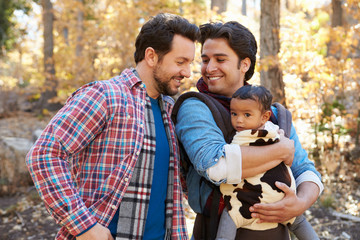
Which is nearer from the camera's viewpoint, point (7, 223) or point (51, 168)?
point (51, 168)

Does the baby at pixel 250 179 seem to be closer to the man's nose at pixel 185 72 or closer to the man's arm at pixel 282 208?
the man's arm at pixel 282 208

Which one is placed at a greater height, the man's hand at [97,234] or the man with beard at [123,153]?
the man with beard at [123,153]

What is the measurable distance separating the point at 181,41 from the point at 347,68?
4977mm

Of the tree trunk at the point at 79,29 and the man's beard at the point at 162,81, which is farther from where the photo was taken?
the tree trunk at the point at 79,29

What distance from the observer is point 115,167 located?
1.90 meters

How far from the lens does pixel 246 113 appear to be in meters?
2.01

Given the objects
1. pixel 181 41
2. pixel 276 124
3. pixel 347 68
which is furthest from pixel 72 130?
pixel 347 68

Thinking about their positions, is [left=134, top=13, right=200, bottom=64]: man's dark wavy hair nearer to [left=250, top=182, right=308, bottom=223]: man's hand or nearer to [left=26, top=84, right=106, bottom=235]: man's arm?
[left=26, top=84, right=106, bottom=235]: man's arm

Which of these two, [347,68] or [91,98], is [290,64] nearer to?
[347,68]

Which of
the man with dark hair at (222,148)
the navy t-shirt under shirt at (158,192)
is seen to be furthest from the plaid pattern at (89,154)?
the man with dark hair at (222,148)

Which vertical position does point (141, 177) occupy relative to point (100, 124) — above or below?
below

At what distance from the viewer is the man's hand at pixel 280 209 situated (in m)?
1.90

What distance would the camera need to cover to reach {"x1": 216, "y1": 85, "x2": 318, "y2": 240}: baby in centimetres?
192

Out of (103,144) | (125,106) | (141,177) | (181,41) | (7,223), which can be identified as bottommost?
(7,223)
